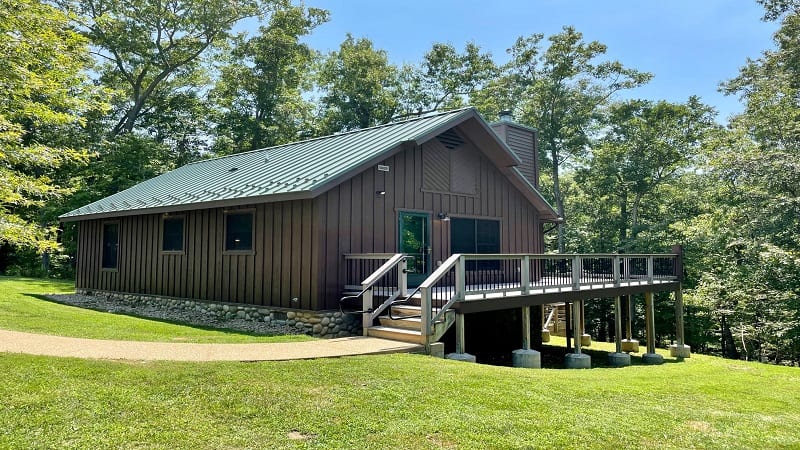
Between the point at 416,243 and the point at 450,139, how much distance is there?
284cm

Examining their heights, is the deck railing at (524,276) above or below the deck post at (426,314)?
above

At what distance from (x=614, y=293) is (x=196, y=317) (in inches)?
373

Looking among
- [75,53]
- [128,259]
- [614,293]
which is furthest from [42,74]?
[614,293]

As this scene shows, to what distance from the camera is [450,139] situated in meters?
13.6

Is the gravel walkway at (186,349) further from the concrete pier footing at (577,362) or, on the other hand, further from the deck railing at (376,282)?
the concrete pier footing at (577,362)

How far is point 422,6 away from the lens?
72.8 ft

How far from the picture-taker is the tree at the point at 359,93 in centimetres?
3403

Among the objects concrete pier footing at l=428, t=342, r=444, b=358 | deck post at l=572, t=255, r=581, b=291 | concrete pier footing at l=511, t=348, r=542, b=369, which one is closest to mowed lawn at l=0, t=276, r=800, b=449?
concrete pier footing at l=428, t=342, r=444, b=358

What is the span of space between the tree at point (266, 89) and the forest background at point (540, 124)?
0.31 feet

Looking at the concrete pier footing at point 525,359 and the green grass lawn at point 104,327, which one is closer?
the green grass lawn at point 104,327

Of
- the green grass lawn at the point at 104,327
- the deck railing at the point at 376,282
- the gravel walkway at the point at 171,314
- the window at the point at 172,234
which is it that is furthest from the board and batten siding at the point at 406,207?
the window at the point at 172,234

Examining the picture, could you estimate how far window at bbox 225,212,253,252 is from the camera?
11781 mm

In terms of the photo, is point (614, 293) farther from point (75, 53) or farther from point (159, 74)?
point (159, 74)

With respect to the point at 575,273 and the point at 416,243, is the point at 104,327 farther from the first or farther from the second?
the point at 575,273
